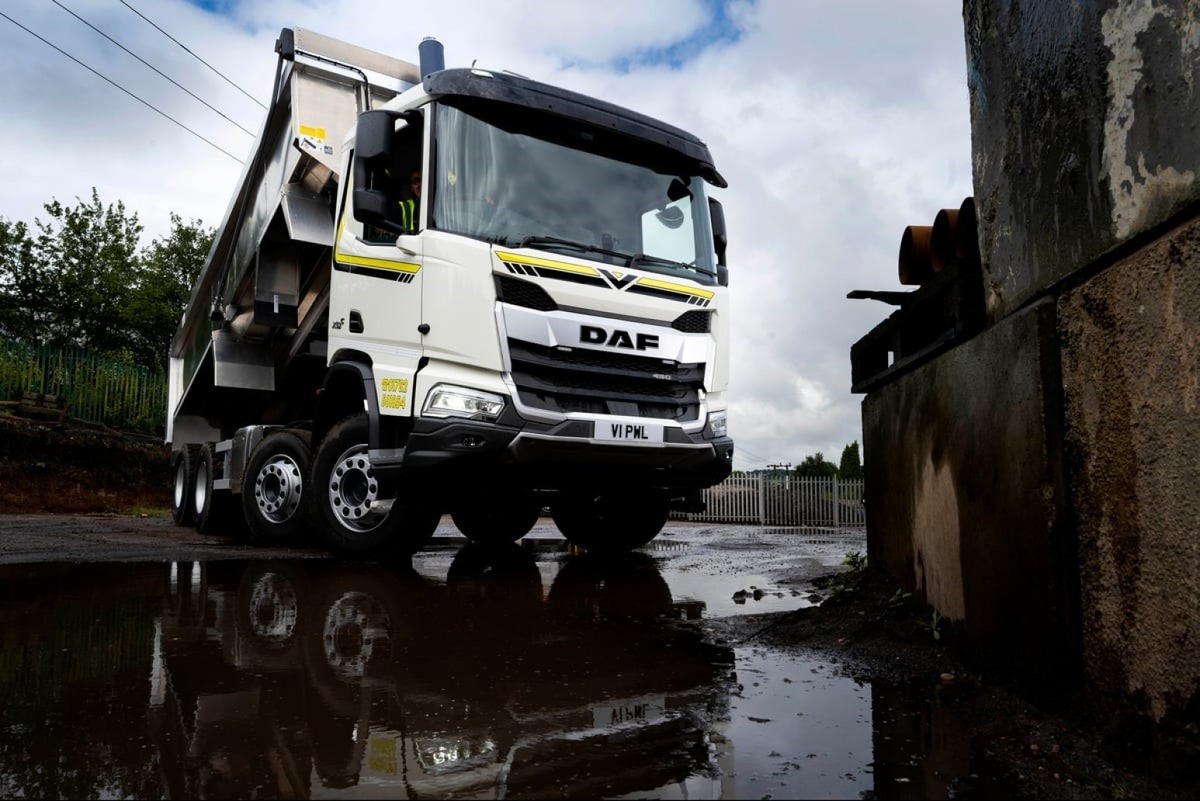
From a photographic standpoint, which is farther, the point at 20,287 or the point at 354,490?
the point at 20,287

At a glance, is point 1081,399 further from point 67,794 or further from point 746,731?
point 67,794

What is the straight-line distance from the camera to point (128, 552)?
7098mm

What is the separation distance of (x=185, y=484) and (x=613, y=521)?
5.88 m

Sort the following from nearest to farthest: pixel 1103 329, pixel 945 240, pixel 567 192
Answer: pixel 1103 329 < pixel 945 240 < pixel 567 192

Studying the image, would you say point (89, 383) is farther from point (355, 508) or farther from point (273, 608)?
point (273, 608)

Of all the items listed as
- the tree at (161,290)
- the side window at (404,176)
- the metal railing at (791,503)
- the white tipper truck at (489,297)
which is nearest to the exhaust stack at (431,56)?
the white tipper truck at (489,297)

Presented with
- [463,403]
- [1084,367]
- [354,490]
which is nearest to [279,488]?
[354,490]

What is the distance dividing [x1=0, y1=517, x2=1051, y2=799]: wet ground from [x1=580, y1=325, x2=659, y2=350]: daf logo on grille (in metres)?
1.56

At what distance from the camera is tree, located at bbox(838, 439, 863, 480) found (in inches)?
1168

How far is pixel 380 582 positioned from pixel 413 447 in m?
0.83

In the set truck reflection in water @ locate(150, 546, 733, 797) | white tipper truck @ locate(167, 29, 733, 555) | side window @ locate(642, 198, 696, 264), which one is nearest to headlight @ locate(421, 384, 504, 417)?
white tipper truck @ locate(167, 29, 733, 555)

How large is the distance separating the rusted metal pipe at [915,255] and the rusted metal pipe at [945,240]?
0.07 meters

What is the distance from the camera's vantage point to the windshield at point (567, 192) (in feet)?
18.3

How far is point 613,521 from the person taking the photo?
7.75m
